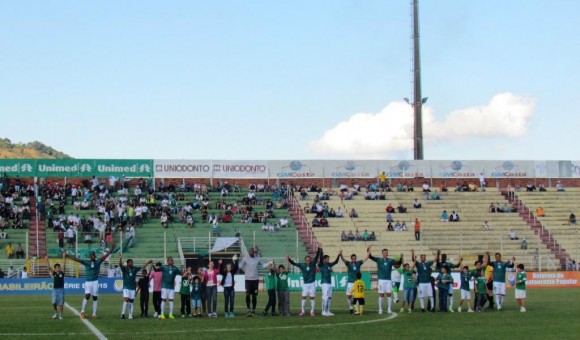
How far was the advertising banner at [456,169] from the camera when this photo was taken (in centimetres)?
8012

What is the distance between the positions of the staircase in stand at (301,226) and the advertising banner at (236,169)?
526 cm

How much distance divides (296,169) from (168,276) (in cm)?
→ 4520

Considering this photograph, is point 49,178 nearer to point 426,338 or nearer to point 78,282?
point 78,282

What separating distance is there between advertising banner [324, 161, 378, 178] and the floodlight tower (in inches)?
245

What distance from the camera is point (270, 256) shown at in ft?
202

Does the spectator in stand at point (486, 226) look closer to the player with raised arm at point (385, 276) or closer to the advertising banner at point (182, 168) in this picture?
the advertising banner at point (182, 168)

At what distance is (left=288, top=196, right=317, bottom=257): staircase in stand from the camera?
6456cm

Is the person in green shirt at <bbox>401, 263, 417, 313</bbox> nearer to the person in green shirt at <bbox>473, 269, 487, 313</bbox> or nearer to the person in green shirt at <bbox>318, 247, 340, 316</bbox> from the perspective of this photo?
the person in green shirt at <bbox>473, 269, 487, 313</bbox>

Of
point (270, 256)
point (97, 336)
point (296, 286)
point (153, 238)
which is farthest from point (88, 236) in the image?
point (97, 336)

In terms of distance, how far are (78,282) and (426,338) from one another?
3231cm

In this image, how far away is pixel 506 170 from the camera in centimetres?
8100

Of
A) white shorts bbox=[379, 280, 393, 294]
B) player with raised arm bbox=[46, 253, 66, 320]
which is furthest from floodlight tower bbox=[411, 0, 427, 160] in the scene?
player with raised arm bbox=[46, 253, 66, 320]

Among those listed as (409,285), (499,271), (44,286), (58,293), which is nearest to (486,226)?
(44,286)

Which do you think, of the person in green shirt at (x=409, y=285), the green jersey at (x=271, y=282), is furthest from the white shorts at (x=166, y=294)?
the person in green shirt at (x=409, y=285)
